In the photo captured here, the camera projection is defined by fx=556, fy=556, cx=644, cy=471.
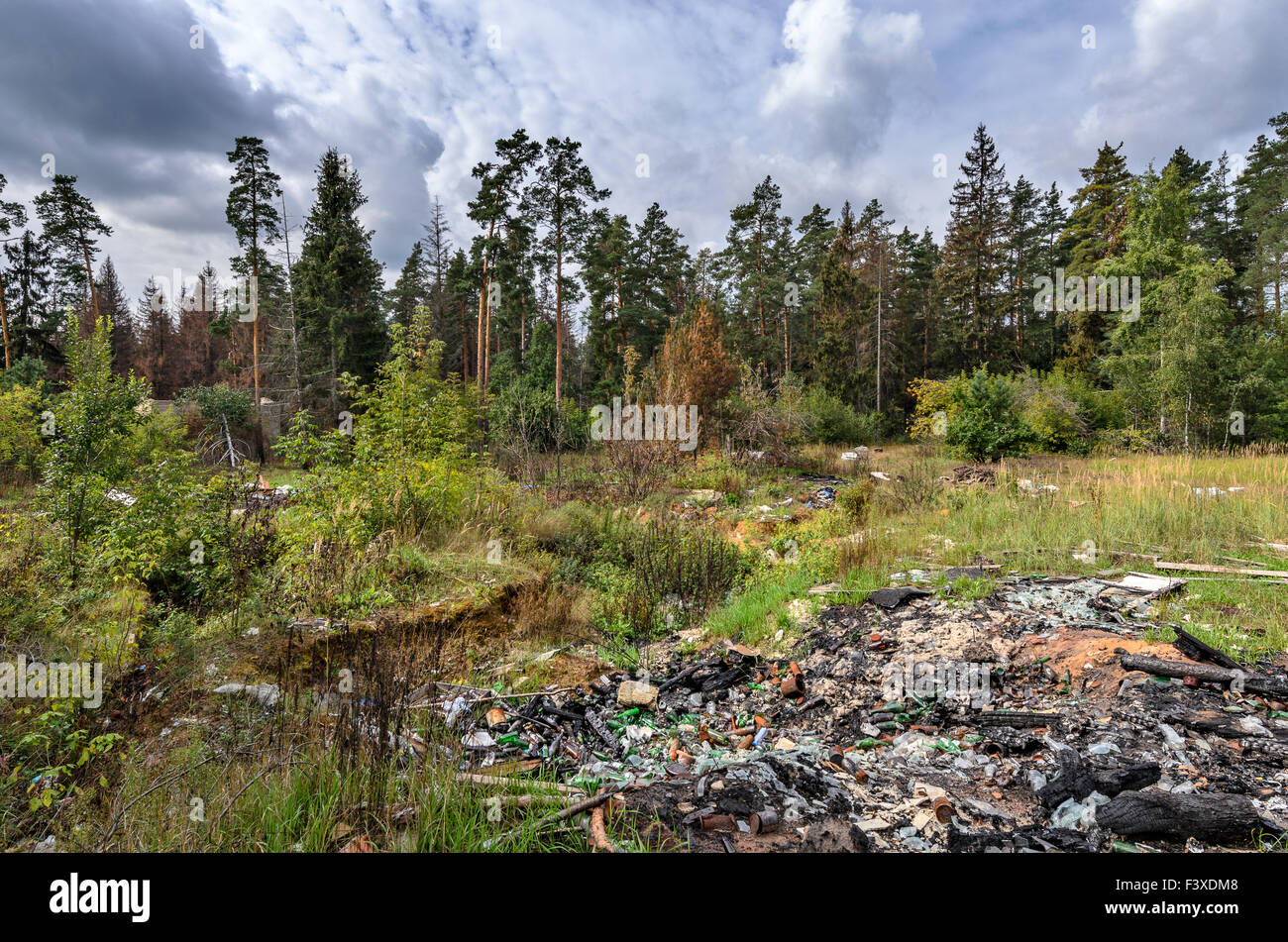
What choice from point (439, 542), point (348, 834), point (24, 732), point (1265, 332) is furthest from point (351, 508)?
point (1265, 332)

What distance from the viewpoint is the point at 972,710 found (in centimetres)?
368

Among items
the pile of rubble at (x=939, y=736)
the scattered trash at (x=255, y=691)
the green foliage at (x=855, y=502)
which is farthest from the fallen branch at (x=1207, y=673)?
the scattered trash at (x=255, y=691)

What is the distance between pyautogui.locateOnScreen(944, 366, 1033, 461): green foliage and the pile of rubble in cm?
1368

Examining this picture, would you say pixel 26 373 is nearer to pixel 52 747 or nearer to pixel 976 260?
pixel 52 747

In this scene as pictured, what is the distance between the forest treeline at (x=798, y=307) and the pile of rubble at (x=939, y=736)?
7.08m

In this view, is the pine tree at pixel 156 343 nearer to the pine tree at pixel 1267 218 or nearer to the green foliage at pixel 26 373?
the green foliage at pixel 26 373

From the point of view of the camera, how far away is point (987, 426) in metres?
17.8

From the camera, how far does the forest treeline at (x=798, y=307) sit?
742 inches

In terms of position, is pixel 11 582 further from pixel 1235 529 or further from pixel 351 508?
pixel 1235 529

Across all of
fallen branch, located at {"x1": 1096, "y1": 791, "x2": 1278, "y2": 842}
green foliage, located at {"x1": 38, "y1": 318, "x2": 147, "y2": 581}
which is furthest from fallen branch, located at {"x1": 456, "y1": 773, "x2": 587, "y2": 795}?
green foliage, located at {"x1": 38, "y1": 318, "x2": 147, "y2": 581}

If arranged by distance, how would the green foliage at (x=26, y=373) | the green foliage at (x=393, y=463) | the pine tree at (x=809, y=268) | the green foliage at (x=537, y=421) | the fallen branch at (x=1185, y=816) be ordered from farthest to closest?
1. the pine tree at (x=809, y=268)
2. the green foliage at (x=26, y=373)
3. the green foliage at (x=537, y=421)
4. the green foliage at (x=393, y=463)
5. the fallen branch at (x=1185, y=816)

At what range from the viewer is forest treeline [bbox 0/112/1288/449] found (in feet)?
61.8

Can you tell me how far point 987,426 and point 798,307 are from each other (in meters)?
19.6

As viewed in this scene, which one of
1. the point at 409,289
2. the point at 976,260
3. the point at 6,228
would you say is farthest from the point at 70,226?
the point at 976,260
